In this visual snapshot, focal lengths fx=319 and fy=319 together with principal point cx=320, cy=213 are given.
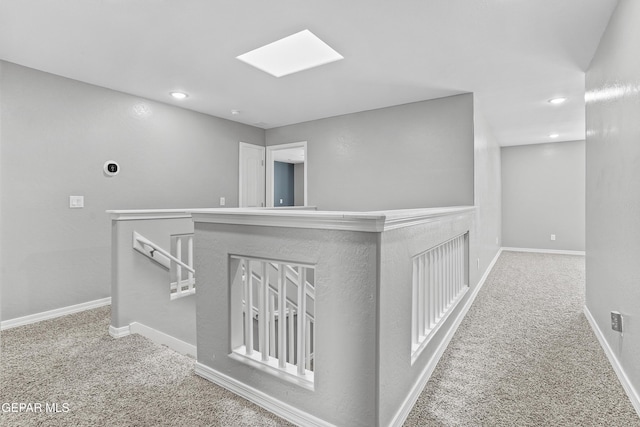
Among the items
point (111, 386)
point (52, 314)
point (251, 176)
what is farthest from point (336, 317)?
point (251, 176)

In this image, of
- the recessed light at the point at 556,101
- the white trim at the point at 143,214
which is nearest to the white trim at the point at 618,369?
the recessed light at the point at 556,101

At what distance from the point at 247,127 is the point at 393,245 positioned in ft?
14.3

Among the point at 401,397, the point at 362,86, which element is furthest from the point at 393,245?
the point at 362,86

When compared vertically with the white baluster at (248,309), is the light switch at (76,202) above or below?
above

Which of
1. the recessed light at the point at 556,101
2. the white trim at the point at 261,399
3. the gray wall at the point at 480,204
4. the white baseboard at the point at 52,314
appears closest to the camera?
the white trim at the point at 261,399

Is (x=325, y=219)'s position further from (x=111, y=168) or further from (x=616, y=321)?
(x=111, y=168)

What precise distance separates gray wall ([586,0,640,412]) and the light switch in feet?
14.5

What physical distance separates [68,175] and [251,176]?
2503 mm

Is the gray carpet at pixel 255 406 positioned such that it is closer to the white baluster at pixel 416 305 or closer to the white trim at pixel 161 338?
the white trim at pixel 161 338

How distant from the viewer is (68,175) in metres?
3.20

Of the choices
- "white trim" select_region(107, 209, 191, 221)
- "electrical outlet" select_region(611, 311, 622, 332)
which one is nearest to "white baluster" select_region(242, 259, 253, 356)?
"white trim" select_region(107, 209, 191, 221)

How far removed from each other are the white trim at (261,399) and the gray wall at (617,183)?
1665mm

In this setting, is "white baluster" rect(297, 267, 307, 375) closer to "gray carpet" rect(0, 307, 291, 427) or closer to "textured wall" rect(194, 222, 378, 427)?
"textured wall" rect(194, 222, 378, 427)

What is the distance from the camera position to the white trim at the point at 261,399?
1.45m
